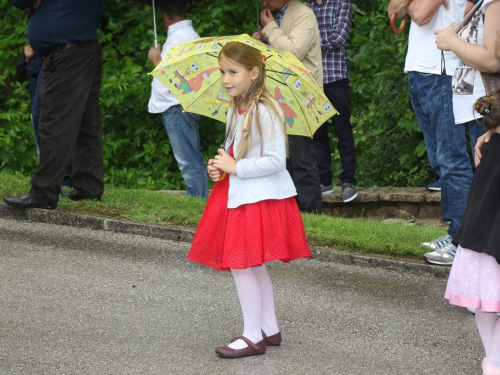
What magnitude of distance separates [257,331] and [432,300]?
1.46 meters

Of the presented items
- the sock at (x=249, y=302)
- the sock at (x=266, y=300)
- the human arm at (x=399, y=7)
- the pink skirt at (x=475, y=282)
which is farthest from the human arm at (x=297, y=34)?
the pink skirt at (x=475, y=282)

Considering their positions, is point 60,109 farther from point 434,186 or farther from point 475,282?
point 475,282

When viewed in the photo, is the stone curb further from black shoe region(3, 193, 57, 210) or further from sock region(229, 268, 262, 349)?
sock region(229, 268, 262, 349)

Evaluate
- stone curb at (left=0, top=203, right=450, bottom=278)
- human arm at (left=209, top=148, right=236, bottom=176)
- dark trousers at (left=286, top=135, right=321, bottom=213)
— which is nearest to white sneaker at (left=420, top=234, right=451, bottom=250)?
stone curb at (left=0, top=203, right=450, bottom=278)

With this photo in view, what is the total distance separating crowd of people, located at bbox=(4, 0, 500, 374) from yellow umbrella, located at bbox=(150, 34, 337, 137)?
1.05ft

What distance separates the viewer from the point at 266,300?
4852 mm

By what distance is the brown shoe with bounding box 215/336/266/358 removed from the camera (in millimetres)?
4695

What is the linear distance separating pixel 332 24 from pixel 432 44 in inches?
104

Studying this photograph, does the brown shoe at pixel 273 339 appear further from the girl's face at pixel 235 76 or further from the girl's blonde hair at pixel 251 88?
the girl's face at pixel 235 76

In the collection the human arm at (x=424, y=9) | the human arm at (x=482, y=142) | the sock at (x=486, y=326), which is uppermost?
the human arm at (x=424, y=9)

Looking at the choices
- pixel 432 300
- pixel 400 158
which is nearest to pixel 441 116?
pixel 432 300

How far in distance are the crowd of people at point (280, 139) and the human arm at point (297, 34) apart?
0.01m

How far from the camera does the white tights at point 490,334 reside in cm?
424

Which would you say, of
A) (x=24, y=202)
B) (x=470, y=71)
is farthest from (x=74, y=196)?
(x=470, y=71)
